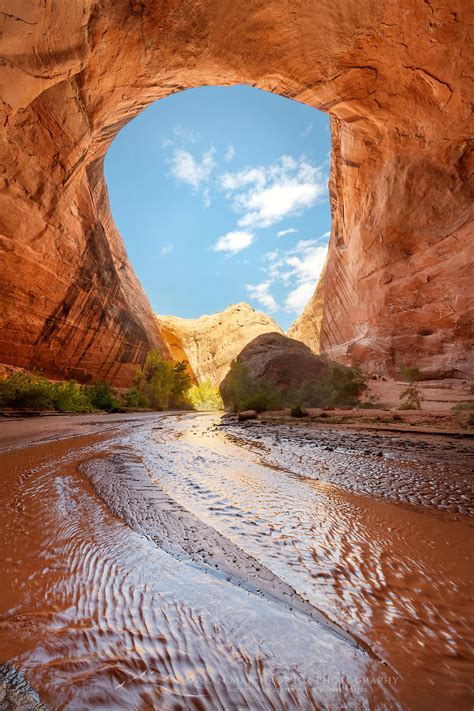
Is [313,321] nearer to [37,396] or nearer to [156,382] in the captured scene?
[156,382]

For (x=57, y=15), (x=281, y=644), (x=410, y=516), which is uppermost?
(x=57, y=15)

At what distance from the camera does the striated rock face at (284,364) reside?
1711cm

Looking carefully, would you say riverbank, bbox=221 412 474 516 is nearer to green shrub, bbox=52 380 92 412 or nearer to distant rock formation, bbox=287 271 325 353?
green shrub, bbox=52 380 92 412

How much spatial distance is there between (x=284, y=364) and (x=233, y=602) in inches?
666

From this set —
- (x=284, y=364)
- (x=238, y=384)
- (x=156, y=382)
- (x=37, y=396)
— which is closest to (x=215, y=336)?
(x=156, y=382)

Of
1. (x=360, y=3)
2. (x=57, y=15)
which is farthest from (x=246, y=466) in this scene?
(x=360, y=3)

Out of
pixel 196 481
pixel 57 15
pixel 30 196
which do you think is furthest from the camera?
pixel 30 196

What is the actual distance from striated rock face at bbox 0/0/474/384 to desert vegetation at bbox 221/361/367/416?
4850 millimetres

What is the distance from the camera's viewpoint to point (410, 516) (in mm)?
1913

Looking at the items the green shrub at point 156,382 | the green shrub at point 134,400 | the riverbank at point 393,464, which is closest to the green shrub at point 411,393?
the riverbank at point 393,464

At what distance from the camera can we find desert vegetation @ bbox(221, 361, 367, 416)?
46.6 ft

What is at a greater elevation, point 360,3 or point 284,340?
point 360,3

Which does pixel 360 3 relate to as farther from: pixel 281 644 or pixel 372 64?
pixel 281 644

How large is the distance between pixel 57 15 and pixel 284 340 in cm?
1616
